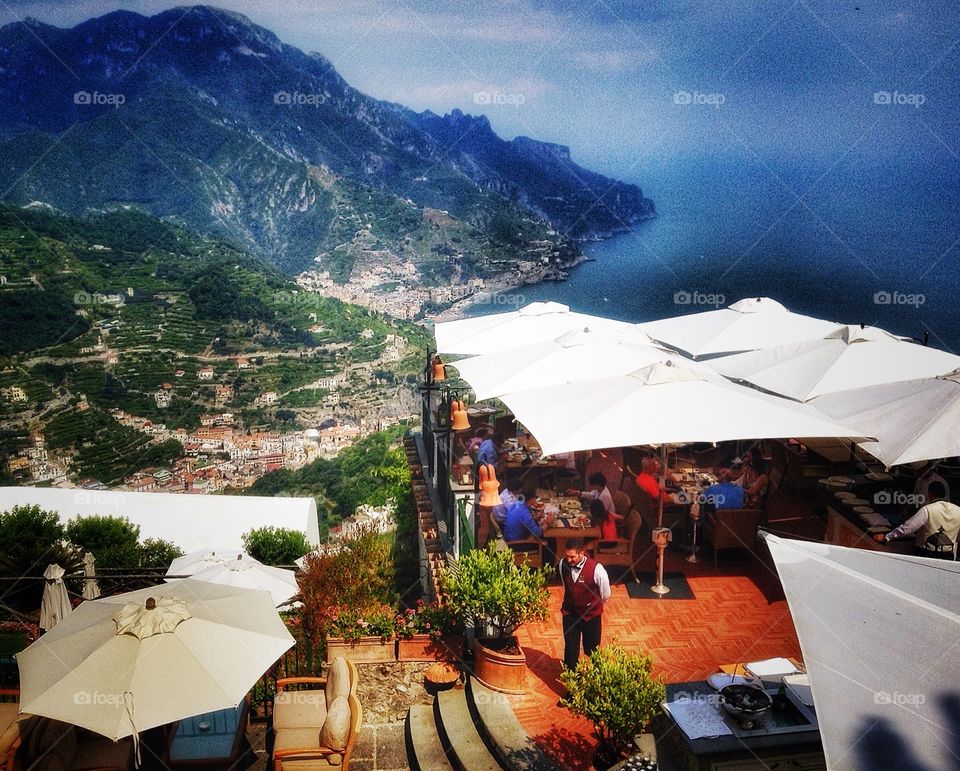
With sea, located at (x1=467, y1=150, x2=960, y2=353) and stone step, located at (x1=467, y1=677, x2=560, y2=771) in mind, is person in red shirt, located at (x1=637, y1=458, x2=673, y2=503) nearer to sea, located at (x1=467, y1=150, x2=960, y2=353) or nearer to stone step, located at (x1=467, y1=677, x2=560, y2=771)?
stone step, located at (x1=467, y1=677, x2=560, y2=771)

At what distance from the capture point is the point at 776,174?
35.3 m

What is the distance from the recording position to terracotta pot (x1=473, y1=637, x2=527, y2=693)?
5.07 meters

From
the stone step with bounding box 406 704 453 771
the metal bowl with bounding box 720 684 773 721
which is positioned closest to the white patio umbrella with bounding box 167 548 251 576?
the stone step with bounding box 406 704 453 771

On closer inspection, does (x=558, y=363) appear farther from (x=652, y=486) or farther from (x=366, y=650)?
(x=366, y=650)

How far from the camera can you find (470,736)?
4953 mm

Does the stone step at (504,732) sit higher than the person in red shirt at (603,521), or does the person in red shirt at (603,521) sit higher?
the person in red shirt at (603,521)

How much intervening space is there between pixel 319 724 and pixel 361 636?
129cm

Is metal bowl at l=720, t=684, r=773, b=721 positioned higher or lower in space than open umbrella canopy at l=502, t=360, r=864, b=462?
lower

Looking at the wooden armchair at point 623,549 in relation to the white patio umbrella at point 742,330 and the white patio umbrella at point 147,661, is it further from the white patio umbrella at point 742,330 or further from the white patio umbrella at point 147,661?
the white patio umbrella at point 742,330

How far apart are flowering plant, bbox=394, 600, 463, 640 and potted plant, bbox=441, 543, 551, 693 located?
52cm

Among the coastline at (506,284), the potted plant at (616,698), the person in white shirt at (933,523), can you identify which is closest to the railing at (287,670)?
the potted plant at (616,698)

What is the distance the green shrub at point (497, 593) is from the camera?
512 centimetres

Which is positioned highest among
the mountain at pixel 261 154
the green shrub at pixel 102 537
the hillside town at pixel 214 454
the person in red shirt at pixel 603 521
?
the mountain at pixel 261 154

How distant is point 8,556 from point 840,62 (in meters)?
34.5
